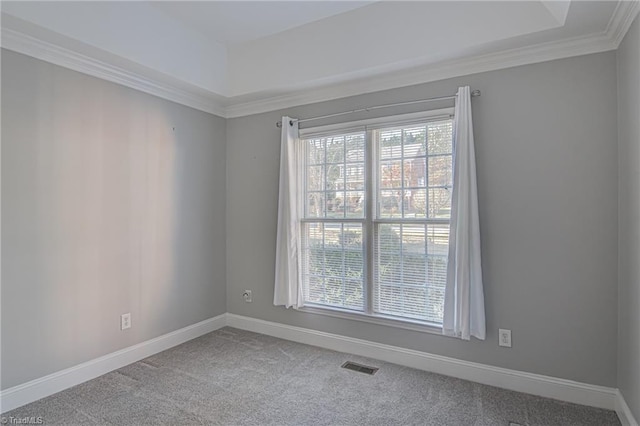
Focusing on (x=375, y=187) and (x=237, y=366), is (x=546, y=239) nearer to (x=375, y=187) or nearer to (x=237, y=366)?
(x=375, y=187)

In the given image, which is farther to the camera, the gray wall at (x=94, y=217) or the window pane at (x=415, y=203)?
the window pane at (x=415, y=203)

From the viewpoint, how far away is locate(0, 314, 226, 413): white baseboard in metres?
→ 2.28

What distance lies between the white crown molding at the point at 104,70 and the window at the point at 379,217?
1.15 m

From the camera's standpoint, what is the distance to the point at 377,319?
3.05 metres

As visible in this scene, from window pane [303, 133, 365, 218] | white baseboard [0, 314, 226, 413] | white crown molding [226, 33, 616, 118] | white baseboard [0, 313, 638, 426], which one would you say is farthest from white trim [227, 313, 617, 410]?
white crown molding [226, 33, 616, 118]

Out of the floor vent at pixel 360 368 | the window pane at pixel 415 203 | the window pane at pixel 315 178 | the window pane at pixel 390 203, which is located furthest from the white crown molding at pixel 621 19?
the floor vent at pixel 360 368

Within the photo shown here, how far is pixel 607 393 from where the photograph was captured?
225cm

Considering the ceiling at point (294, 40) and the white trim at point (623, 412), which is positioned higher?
the ceiling at point (294, 40)

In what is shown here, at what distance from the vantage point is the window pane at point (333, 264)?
3191 mm

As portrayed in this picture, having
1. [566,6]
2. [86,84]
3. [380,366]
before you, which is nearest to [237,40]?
[86,84]

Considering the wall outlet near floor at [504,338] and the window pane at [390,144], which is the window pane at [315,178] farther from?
the wall outlet near floor at [504,338]

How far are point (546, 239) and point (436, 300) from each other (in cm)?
91

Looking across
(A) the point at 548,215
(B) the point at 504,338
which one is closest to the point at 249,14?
(A) the point at 548,215

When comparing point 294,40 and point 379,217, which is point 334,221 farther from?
point 294,40
